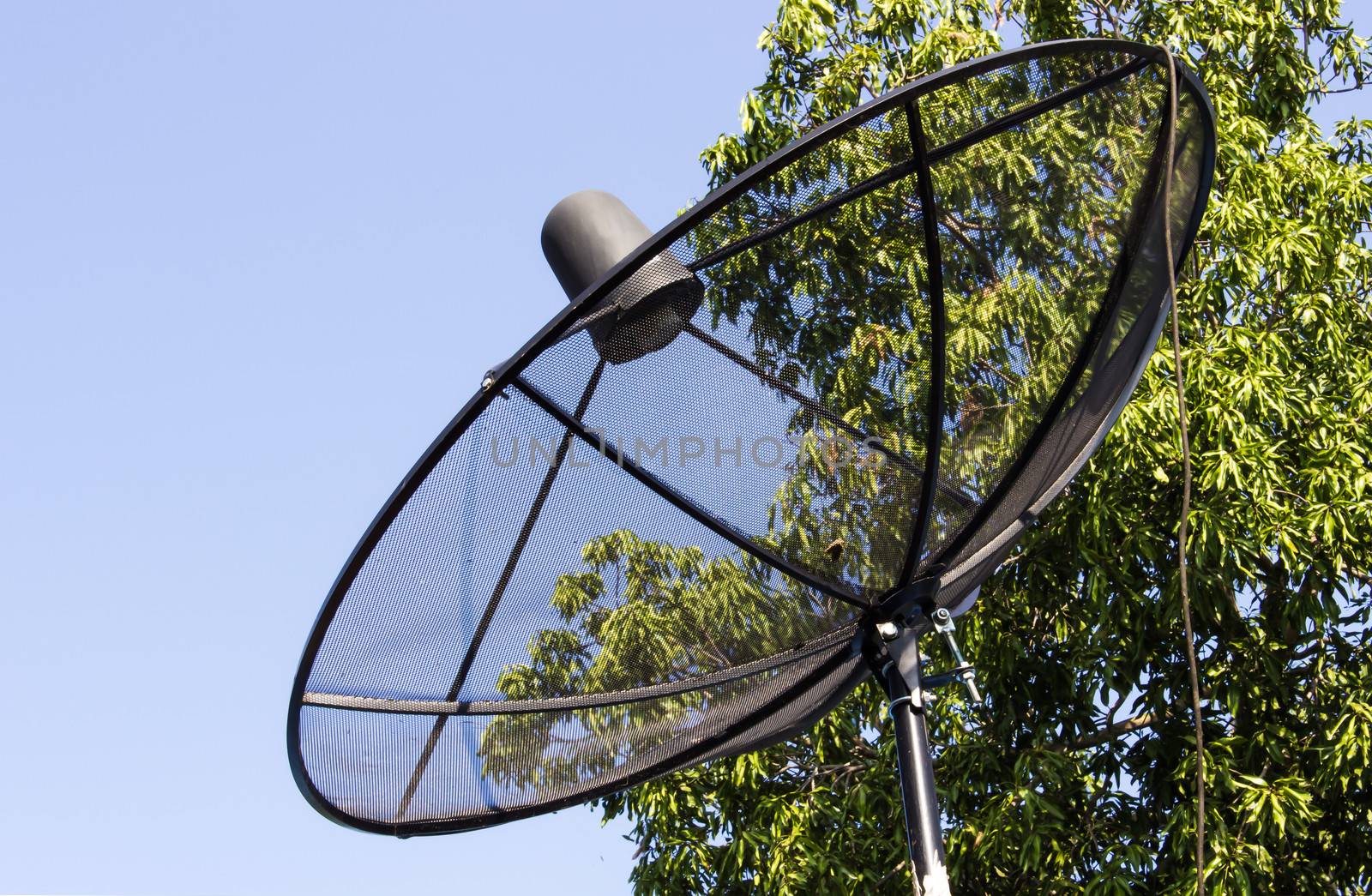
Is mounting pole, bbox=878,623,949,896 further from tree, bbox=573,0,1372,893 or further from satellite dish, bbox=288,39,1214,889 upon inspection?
tree, bbox=573,0,1372,893

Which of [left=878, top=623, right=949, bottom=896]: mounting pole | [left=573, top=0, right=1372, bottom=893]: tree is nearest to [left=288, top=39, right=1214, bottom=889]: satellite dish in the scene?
[left=878, top=623, right=949, bottom=896]: mounting pole

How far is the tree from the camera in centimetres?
677

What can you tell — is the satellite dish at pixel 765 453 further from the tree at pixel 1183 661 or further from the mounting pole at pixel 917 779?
the tree at pixel 1183 661

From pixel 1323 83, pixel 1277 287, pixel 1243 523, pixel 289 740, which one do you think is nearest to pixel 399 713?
pixel 289 740

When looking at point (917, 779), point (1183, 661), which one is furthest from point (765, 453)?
point (1183, 661)

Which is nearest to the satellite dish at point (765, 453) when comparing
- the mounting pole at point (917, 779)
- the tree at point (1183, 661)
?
the mounting pole at point (917, 779)

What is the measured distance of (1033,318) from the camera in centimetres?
412

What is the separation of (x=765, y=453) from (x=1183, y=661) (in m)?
4.45

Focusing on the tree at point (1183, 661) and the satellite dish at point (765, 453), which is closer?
the satellite dish at point (765, 453)

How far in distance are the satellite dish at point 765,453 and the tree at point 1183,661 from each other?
2.98 meters

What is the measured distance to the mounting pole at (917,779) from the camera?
137 inches

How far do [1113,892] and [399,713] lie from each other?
404 centimetres

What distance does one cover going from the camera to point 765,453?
376 cm

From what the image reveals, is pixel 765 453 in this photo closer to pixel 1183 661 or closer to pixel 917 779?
pixel 917 779
